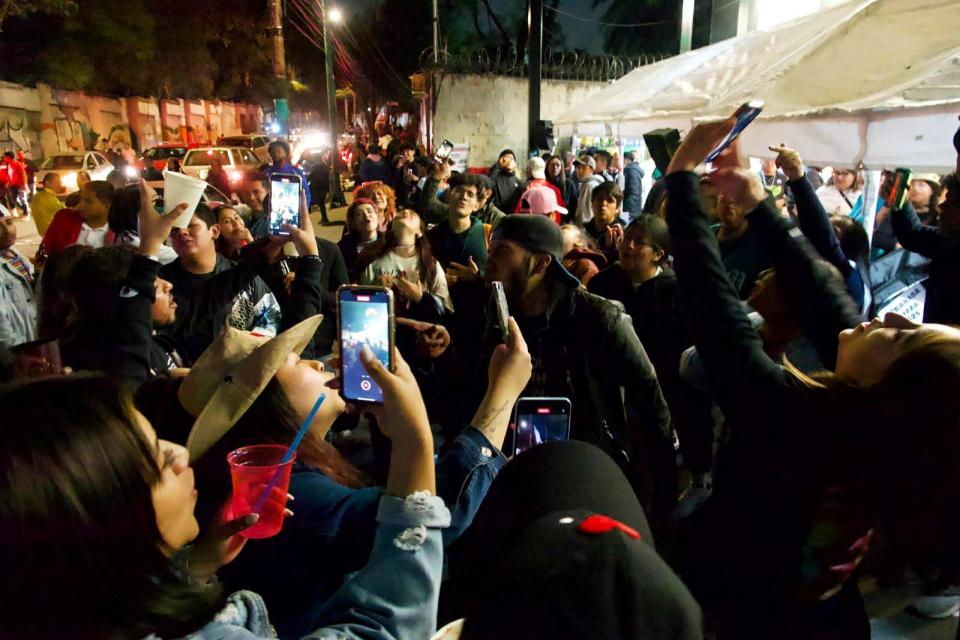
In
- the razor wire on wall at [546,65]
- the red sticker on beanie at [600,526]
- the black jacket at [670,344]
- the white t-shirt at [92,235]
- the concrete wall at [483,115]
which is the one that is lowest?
the black jacket at [670,344]

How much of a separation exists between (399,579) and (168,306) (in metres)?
2.27

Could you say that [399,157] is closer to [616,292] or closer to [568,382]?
[616,292]

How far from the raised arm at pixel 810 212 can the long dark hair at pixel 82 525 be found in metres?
2.77

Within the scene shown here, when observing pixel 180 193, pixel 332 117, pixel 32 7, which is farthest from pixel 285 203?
pixel 32 7

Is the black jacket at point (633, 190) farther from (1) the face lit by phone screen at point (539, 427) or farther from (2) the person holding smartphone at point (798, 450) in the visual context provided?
(2) the person holding smartphone at point (798, 450)

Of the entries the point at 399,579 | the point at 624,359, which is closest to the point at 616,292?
the point at 624,359

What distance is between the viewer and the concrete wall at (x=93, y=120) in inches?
1011

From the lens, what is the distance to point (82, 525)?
93 centimetres

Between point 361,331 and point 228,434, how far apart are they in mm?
662

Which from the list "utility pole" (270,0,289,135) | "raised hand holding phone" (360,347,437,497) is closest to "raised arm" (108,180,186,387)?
"raised hand holding phone" (360,347,437,497)

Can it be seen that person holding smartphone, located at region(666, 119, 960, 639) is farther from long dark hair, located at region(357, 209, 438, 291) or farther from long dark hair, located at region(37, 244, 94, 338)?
long dark hair, located at region(357, 209, 438, 291)

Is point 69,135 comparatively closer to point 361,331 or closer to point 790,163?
point 361,331

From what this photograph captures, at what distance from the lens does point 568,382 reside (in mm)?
2684

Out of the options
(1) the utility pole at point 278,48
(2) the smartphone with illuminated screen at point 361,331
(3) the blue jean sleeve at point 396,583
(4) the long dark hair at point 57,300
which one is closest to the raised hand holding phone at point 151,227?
(4) the long dark hair at point 57,300
